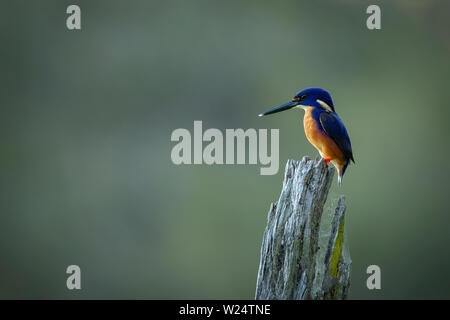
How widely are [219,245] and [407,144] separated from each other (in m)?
6.68

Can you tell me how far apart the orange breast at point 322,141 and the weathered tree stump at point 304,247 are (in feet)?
3.54

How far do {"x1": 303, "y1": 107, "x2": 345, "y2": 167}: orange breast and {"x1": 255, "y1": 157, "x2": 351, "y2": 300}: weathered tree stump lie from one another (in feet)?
3.54

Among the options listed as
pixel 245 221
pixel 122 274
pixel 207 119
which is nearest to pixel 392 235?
pixel 245 221

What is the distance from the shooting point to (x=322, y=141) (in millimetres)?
4996

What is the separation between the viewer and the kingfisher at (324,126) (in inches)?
195

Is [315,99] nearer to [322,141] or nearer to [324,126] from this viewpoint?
[324,126]

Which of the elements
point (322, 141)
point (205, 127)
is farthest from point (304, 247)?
point (205, 127)

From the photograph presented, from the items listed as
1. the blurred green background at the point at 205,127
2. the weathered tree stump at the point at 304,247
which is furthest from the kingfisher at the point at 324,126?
the blurred green background at the point at 205,127

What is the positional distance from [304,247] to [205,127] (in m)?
12.2

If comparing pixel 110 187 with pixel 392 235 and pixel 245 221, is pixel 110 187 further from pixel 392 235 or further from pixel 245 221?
pixel 392 235

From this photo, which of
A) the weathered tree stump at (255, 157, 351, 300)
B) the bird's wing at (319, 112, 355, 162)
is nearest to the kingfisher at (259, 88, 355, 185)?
the bird's wing at (319, 112, 355, 162)

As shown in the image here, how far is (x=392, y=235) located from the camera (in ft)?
57.2

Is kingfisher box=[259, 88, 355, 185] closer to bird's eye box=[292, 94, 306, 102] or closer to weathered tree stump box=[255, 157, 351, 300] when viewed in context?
bird's eye box=[292, 94, 306, 102]

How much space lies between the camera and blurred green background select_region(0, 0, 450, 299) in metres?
15.4
